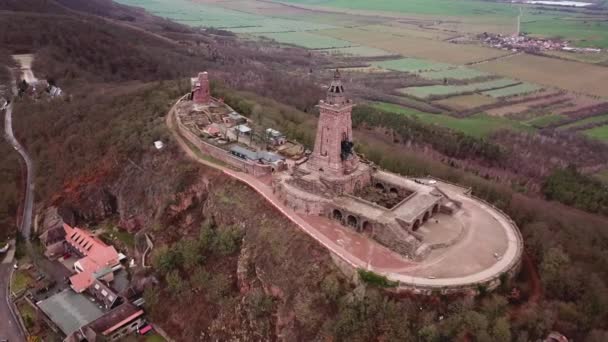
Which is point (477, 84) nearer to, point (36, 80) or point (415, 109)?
point (415, 109)

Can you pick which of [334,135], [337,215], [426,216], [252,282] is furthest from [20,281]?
[426,216]

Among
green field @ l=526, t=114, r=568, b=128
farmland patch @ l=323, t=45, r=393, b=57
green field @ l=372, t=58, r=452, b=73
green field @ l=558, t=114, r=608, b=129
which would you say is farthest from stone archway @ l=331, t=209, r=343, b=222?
farmland patch @ l=323, t=45, r=393, b=57

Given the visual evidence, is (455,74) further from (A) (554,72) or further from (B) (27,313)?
(B) (27,313)

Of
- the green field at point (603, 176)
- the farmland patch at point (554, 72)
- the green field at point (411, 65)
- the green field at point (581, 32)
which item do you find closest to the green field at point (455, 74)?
the green field at point (411, 65)

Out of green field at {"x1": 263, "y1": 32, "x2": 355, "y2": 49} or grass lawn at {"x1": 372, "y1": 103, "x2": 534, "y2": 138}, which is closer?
grass lawn at {"x1": 372, "y1": 103, "x2": 534, "y2": 138}

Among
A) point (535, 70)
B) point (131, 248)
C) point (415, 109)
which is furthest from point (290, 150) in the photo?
point (535, 70)

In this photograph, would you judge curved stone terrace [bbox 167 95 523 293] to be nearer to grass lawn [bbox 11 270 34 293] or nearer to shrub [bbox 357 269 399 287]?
shrub [bbox 357 269 399 287]
